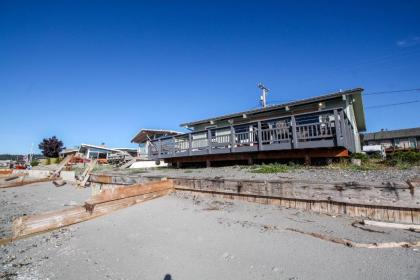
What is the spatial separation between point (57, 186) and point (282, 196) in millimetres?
14909

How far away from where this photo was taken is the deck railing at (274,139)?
866 cm

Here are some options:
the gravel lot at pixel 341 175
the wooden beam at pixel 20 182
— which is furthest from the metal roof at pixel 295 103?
the wooden beam at pixel 20 182

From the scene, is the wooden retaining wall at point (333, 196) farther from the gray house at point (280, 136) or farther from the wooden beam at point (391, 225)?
the gray house at point (280, 136)

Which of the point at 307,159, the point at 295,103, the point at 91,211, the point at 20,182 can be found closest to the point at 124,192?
the point at 91,211

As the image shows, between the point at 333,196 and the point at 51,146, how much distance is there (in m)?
54.1

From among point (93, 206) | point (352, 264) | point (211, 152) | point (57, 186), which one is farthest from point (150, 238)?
point (57, 186)

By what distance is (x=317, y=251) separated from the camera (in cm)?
327

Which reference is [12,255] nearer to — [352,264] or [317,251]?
[317,251]

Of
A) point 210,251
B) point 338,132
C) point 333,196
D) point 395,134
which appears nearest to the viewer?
point 210,251

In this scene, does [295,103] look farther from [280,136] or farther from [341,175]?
[341,175]

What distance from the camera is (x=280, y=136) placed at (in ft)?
32.7

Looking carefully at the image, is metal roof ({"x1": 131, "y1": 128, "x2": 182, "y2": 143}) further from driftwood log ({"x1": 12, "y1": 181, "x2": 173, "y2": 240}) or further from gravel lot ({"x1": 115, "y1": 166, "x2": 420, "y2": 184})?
driftwood log ({"x1": 12, "y1": 181, "x2": 173, "y2": 240})

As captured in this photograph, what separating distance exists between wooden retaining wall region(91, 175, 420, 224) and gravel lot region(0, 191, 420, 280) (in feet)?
0.91

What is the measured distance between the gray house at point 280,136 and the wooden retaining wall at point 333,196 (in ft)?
14.0
